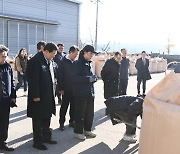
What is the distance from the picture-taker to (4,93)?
4.90 meters

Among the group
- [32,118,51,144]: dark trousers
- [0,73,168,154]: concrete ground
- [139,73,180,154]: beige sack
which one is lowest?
[0,73,168,154]: concrete ground

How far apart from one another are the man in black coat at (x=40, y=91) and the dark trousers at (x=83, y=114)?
0.63 m

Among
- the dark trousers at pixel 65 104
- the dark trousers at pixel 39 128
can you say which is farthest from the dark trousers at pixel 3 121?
the dark trousers at pixel 65 104

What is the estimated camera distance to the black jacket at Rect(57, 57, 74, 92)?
652 cm

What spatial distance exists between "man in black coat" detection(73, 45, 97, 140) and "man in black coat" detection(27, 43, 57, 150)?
584 millimetres

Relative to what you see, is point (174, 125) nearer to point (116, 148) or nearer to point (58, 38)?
point (116, 148)

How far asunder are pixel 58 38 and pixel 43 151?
2174 centimetres

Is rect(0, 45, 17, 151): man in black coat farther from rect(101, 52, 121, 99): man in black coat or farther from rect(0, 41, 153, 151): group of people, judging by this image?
rect(101, 52, 121, 99): man in black coat

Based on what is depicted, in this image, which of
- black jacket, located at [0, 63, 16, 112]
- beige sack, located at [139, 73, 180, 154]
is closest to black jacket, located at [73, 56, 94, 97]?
black jacket, located at [0, 63, 16, 112]

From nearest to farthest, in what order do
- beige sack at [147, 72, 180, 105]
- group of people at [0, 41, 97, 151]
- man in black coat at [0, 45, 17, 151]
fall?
beige sack at [147, 72, 180, 105] → man in black coat at [0, 45, 17, 151] → group of people at [0, 41, 97, 151]

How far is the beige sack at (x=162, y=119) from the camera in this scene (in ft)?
8.65

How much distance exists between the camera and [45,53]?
5117 mm

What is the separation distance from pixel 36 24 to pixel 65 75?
60.4 feet

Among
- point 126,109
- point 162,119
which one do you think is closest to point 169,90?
point 162,119
